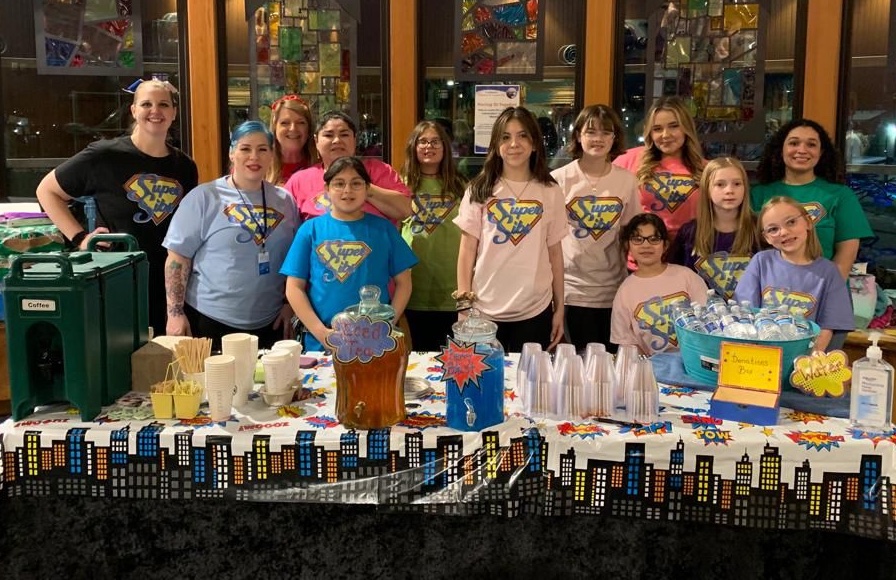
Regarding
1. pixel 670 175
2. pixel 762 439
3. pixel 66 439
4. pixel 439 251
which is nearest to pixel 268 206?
pixel 439 251

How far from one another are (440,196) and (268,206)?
2.54 ft

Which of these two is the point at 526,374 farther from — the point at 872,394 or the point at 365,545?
the point at 872,394

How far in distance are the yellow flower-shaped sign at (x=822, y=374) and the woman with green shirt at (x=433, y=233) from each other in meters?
1.58

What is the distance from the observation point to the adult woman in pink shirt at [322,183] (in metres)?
3.07

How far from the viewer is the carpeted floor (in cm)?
185

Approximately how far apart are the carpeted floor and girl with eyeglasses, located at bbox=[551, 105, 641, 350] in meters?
1.47

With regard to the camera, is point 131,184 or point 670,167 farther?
→ point 670,167

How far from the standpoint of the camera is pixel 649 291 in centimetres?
292

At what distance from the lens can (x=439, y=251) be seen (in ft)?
11.0

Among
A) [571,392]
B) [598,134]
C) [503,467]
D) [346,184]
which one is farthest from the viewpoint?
[598,134]

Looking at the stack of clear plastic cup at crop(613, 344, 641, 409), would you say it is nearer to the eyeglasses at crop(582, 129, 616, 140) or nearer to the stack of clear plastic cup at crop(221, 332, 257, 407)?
the stack of clear plastic cup at crop(221, 332, 257, 407)

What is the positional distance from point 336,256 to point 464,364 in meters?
1.04

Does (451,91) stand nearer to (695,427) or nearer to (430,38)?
(430,38)

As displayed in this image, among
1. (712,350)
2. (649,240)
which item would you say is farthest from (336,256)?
(712,350)
